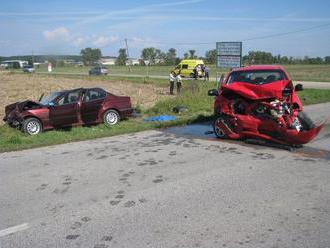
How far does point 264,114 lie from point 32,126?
7483 millimetres

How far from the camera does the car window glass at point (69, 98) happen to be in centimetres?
1446

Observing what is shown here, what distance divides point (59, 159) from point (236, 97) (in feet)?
14.5

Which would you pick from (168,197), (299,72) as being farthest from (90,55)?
(168,197)

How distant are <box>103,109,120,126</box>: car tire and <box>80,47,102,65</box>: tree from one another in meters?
131

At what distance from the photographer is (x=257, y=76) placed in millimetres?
11625

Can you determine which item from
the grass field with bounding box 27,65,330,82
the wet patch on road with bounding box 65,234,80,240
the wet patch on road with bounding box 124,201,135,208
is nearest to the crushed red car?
the wet patch on road with bounding box 124,201,135,208

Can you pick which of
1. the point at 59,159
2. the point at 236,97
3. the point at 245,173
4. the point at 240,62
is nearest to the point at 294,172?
the point at 245,173

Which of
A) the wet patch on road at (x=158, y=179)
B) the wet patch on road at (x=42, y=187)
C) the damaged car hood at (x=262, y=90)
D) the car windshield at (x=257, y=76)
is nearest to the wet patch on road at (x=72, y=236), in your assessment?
the wet patch on road at (x=42, y=187)

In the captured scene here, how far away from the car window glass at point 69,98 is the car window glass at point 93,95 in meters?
0.31

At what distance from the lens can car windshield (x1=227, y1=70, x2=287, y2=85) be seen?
37.7ft

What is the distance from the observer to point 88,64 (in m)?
143

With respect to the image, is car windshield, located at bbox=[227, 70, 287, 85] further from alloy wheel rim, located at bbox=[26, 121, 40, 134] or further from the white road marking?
the white road marking

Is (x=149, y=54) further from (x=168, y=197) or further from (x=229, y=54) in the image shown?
(x=168, y=197)

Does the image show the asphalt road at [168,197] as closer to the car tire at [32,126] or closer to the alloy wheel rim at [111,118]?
the car tire at [32,126]
